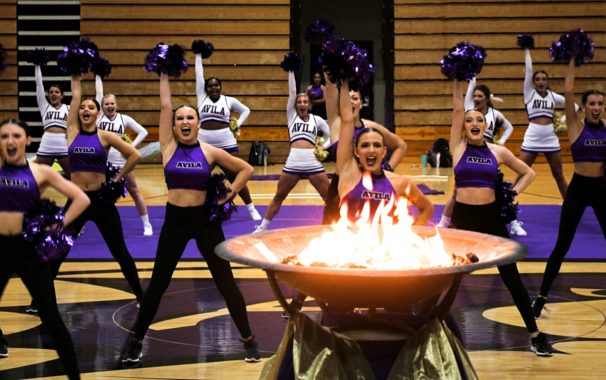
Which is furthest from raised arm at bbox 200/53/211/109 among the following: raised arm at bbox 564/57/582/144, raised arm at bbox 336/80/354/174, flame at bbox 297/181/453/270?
flame at bbox 297/181/453/270

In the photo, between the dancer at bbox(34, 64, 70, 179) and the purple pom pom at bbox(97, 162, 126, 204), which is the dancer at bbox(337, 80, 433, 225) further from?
the dancer at bbox(34, 64, 70, 179)

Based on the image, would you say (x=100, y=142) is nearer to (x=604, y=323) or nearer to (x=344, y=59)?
(x=344, y=59)

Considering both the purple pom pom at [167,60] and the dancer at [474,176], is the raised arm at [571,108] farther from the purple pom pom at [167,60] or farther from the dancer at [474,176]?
the purple pom pom at [167,60]

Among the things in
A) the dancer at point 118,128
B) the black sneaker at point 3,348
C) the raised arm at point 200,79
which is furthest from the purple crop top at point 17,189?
the raised arm at point 200,79

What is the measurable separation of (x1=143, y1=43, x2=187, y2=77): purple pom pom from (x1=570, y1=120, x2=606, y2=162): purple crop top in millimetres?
2725

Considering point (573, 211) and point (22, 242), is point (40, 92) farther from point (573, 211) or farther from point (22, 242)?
point (573, 211)

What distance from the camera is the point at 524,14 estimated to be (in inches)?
681

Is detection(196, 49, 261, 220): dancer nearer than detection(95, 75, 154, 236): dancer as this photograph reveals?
No

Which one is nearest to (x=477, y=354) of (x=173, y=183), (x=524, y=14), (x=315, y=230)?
(x=315, y=230)

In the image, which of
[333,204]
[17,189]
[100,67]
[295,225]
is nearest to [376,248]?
[17,189]

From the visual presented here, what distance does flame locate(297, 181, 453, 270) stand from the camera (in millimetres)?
3676

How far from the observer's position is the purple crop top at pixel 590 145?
20.6 ft

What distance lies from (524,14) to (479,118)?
12.3m

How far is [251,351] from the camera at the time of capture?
5.21 meters
